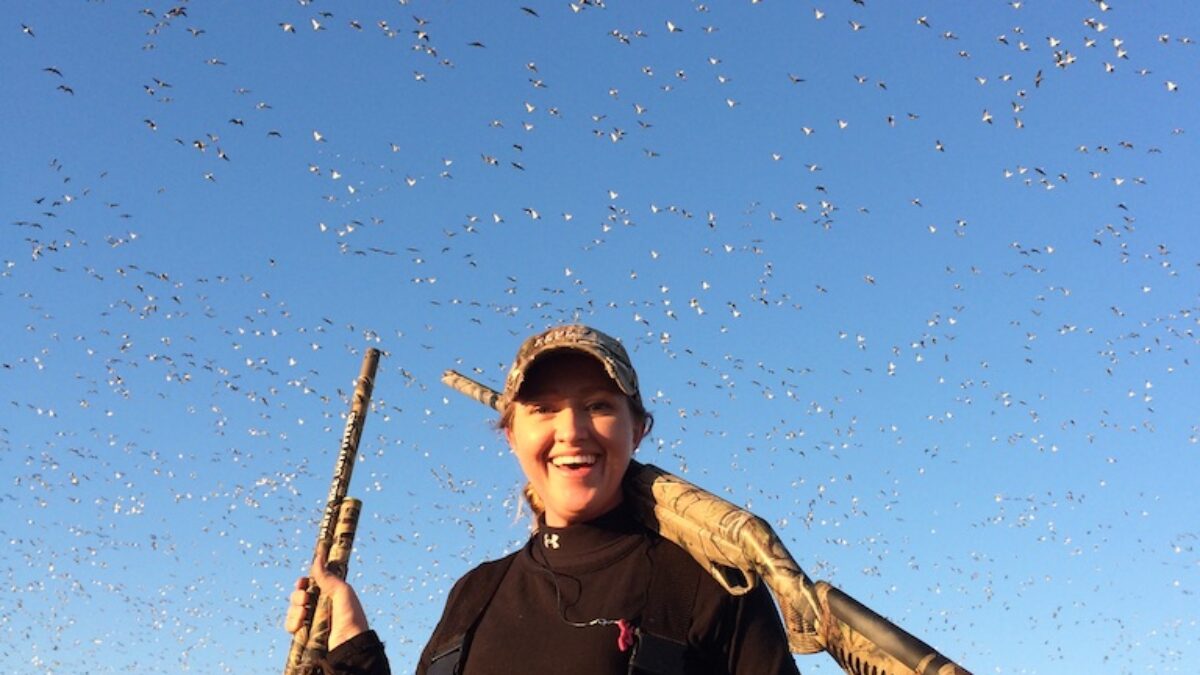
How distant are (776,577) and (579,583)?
107cm

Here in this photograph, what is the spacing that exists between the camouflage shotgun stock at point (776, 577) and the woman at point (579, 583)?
4.3 inches

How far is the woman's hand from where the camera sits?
4.35 meters

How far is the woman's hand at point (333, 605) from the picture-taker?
4.35m

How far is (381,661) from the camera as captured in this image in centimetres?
427

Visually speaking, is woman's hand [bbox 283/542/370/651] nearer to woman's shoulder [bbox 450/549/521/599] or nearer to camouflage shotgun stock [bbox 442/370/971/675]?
woman's shoulder [bbox 450/549/521/599]

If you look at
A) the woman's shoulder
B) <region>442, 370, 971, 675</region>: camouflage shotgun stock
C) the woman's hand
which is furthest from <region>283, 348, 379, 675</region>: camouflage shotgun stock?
<region>442, 370, 971, 675</region>: camouflage shotgun stock

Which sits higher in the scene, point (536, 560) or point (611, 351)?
point (611, 351)

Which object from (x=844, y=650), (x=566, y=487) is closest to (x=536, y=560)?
(x=566, y=487)

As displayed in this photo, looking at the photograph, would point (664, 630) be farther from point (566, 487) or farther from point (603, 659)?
point (566, 487)

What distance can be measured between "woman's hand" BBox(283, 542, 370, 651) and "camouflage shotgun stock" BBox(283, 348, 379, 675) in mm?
25

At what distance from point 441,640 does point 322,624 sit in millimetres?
610

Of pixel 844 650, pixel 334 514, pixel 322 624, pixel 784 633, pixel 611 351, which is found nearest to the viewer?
pixel 844 650

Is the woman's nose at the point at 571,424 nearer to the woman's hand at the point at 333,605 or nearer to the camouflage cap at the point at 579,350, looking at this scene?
the camouflage cap at the point at 579,350

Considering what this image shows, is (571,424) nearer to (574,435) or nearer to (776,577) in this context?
(574,435)
